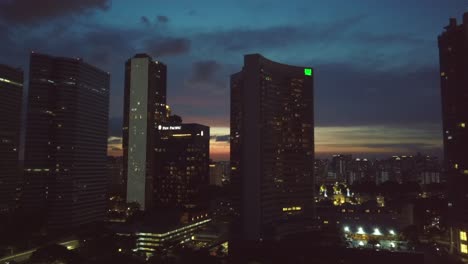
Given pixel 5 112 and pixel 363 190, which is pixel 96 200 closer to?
pixel 5 112

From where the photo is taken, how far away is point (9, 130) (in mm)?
105125

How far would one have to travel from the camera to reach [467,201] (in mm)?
53719

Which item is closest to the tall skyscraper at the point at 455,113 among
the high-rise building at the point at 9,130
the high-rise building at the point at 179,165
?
the high-rise building at the point at 179,165

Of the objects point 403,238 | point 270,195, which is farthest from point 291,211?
point 403,238

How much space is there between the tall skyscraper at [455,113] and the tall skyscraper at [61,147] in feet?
249

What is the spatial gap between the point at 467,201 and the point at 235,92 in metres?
51.3

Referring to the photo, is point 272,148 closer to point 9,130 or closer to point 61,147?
point 61,147

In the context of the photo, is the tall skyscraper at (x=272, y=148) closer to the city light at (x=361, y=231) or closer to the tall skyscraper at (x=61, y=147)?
the city light at (x=361, y=231)

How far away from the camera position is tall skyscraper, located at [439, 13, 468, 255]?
55344mm

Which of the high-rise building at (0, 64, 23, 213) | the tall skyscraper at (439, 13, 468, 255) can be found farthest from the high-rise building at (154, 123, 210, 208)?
the tall skyscraper at (439, 13, 468, 255)

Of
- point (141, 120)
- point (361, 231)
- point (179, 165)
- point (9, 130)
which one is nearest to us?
point (361, 231)

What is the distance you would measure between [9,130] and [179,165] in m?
49.3

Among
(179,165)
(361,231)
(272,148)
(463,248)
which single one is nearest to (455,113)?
(463,248)

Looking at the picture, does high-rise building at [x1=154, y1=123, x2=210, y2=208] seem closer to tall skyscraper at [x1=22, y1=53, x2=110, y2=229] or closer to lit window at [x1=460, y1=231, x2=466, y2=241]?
tall skyscraper at [x1=22, y1=53, x2=110, y2=229]
